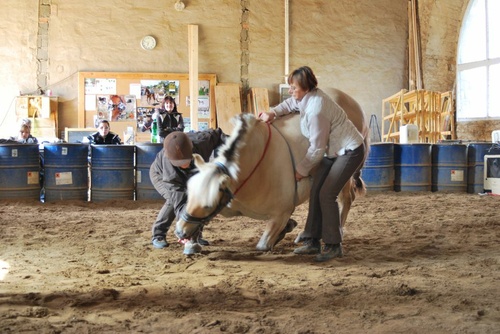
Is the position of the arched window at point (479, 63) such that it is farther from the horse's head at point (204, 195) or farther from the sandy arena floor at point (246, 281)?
the horse's head at point (204, 195)

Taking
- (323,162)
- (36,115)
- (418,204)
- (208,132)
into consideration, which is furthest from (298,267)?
(36,115)

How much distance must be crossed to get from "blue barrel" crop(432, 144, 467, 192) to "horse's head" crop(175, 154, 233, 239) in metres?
6.98

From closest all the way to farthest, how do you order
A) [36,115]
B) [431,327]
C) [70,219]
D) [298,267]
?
[431,327]
[298,267]
[70,219]
[36,115]

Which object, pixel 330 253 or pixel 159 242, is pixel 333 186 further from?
pixel 159 242

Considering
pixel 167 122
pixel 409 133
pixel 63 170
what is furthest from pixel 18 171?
pixel 409 133

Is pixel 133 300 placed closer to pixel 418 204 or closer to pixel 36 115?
pixel 418 204

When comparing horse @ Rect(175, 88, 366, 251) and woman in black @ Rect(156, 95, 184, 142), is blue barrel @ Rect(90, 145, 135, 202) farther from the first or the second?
horse @ Rect(175, 88, 366, 251)

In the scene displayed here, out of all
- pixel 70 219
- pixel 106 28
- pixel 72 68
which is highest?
pixel 106 28

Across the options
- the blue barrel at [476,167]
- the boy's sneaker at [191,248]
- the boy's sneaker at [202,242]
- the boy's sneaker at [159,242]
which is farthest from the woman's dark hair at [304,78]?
the blue barrel at [476,167]

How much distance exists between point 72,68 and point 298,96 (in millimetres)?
11738

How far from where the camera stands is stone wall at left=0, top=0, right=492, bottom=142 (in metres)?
14.7

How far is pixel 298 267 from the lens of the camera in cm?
422

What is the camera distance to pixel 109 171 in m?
8.97

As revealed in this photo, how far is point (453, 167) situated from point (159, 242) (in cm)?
691
